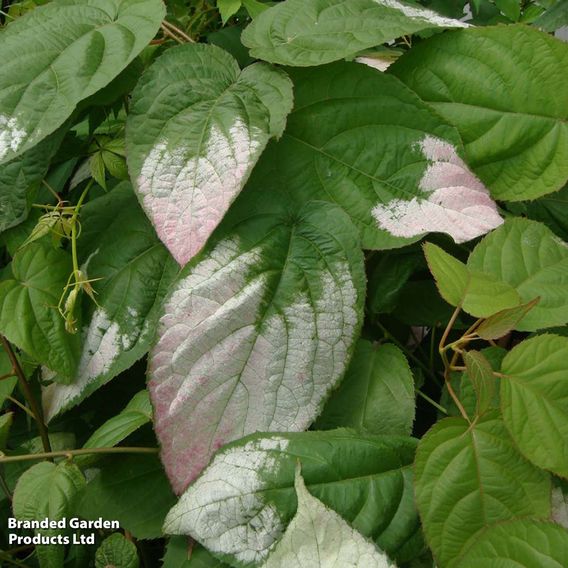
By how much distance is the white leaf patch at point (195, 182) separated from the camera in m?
0.56

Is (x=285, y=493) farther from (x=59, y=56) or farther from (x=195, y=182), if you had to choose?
(x=59, y=56)

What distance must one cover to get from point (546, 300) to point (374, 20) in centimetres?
32

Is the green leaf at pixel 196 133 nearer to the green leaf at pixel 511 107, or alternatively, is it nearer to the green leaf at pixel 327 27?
the green leaf at pixel 327 27

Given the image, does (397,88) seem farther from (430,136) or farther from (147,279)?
(147,279)

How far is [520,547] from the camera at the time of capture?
18.8 inches

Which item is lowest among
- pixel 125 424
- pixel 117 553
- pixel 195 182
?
pixel 117 553

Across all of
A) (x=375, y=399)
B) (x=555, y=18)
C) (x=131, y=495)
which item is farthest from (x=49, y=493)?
(x=555, y=18)

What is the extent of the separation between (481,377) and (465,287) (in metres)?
0.08

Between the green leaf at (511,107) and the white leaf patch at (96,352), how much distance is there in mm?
373

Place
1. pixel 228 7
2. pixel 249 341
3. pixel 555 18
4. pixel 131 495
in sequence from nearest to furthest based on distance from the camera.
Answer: pixel 249 341 < pixel 131 495 < pixel 228 7 < pixel 555 18

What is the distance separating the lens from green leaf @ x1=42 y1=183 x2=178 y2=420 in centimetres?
66

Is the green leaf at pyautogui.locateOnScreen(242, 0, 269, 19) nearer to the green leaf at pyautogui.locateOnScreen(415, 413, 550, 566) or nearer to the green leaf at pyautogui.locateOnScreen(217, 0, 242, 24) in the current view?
the green leaf at pyautogui.locateOnScreen(217, 0, 242, 24)

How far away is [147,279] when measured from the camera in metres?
0.68

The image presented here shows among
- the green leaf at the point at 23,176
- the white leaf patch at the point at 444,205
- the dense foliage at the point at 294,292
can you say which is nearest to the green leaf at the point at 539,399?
the dense foliage at the point at 294,292
